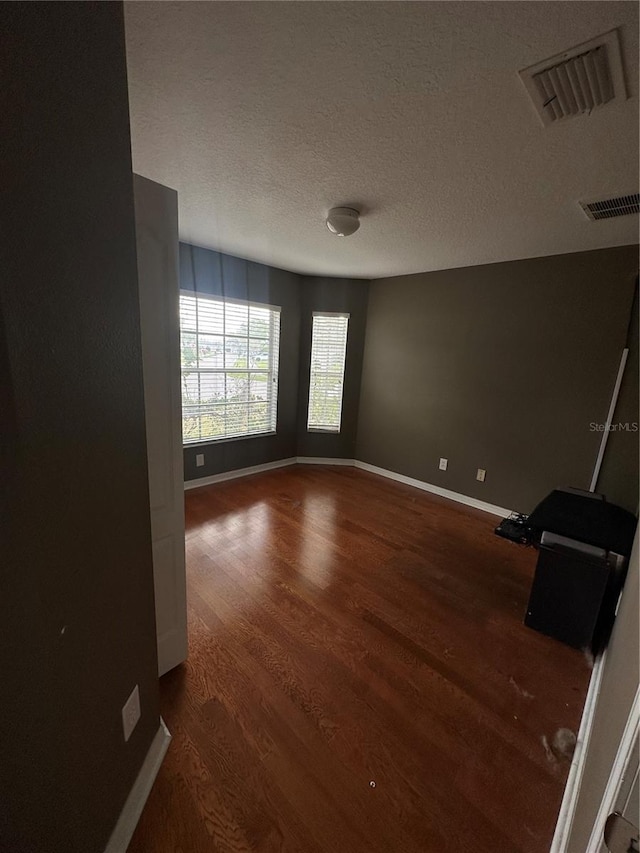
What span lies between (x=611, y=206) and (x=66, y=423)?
9.47 feet

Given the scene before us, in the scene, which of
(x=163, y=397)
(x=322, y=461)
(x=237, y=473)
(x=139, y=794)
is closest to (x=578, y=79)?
(x=163, y=397)

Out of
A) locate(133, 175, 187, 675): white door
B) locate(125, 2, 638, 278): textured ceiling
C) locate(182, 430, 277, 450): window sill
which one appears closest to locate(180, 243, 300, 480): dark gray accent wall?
locate(182, 430, 277, 450): window sill

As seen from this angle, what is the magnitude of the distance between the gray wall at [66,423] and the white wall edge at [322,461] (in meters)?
3.67

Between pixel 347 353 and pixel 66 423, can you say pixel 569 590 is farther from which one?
pixel 347 353

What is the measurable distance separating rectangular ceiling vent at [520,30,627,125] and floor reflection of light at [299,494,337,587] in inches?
101

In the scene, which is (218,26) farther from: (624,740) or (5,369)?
(624,740)

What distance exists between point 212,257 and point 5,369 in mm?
3241

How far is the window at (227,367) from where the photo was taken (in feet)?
11.0

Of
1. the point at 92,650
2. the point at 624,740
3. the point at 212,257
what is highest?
the point at 212,257

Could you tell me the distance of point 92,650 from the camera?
0.83m

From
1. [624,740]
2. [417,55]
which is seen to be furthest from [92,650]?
[417,55]

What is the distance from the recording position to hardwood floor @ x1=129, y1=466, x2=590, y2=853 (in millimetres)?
1046

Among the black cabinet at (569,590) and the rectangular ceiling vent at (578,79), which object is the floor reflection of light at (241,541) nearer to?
the black cabinet at (569,590)

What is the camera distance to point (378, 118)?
135cm
